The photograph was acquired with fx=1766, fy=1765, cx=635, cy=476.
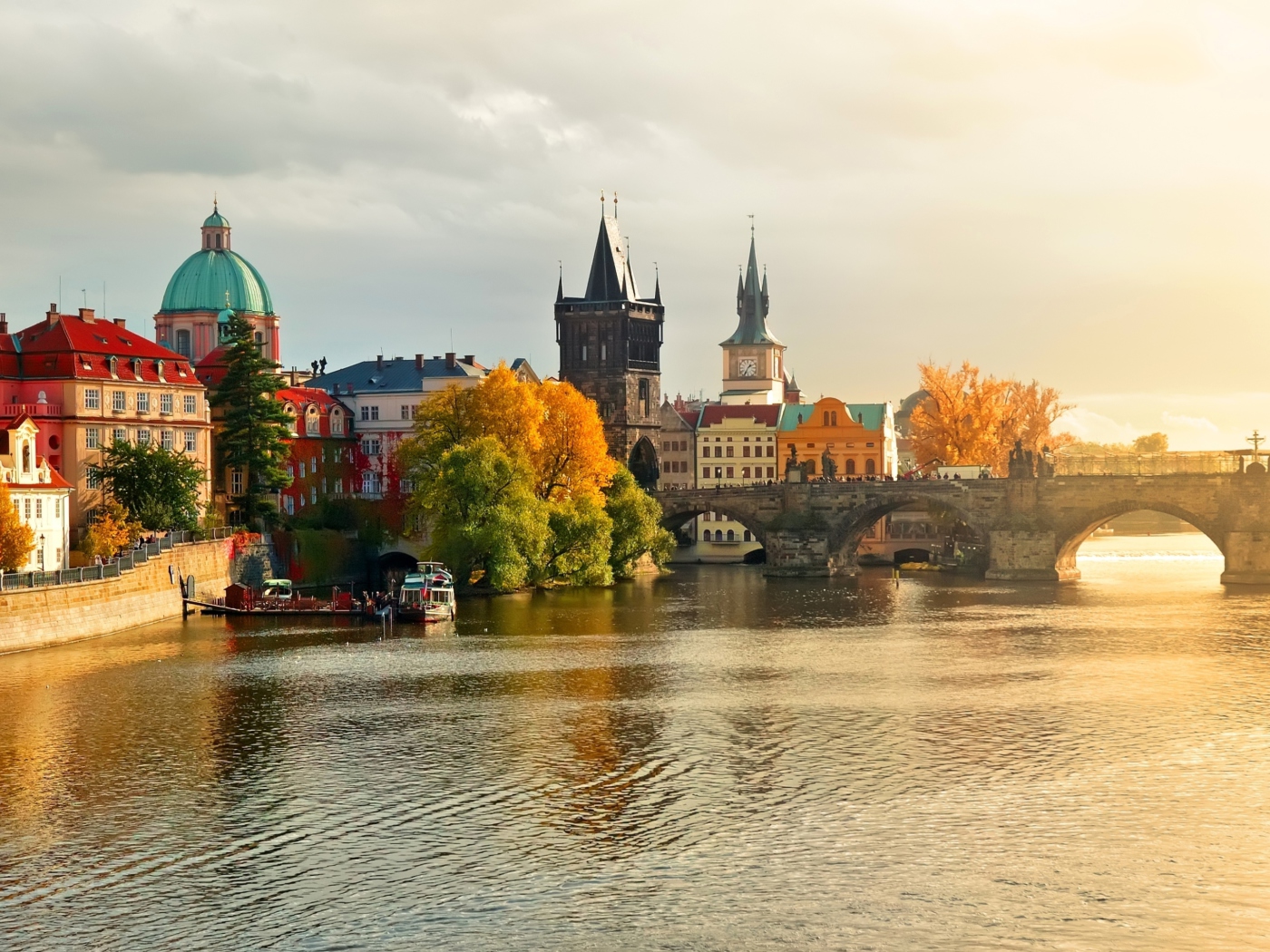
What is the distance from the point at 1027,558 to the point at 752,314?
8648cm

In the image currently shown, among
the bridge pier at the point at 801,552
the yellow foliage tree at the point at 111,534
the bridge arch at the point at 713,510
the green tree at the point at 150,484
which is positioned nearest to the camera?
the yellow foliage tree at the point at 111,534

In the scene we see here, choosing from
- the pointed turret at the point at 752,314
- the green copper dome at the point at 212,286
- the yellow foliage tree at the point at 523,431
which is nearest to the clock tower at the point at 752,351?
the pointed turret at the point at 752,314

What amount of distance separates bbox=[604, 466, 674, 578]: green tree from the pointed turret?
82927 mm

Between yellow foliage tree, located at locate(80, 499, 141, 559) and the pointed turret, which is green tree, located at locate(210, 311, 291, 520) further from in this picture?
the pointed turret

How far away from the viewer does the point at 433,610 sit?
84688mm

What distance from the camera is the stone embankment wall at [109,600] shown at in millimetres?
68250

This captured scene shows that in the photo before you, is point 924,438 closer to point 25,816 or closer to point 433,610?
point 433,610

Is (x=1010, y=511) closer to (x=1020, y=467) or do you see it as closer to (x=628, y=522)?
(x=1020, y=467)

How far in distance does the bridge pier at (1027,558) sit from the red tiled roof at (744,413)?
46.3 metres

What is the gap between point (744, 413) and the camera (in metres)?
160

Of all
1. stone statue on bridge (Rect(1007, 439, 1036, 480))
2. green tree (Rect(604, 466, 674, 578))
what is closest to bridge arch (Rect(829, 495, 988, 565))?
stone statue on bridge (Rect(1007, 439, 1036, 480))

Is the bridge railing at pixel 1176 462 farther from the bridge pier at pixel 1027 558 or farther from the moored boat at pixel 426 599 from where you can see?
the moored boat at pixel 426 599

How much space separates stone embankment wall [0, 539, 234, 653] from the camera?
68.2m

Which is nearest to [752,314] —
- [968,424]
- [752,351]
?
[752,351]
